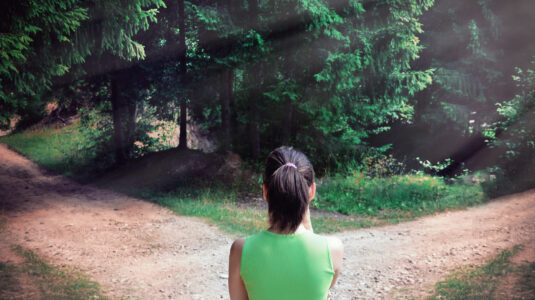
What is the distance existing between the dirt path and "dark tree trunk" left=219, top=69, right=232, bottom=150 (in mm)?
4596

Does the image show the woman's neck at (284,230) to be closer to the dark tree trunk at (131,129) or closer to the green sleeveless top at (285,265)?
the green sleeveless top at (285,265)

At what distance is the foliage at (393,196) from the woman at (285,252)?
27.7ft

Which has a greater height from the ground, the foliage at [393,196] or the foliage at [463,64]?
the foliage at [463,64]

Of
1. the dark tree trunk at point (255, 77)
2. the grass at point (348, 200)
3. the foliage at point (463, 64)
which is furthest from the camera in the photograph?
the foliage at point (463, 64)

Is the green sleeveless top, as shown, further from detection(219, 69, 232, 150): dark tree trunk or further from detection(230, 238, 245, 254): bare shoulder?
detection(219, 69, 232, 150): dark tree trunk

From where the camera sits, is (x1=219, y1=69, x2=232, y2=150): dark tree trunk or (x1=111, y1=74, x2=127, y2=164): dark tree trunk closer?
(x1=219, y1=69, x2=232, y2=150): dark tree trunk

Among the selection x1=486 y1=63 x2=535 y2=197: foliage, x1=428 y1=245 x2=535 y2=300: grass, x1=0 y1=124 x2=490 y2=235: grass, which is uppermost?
x1=486 y1=63 x2=535 y2=197: foliage

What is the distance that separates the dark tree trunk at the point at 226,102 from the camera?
499 inches

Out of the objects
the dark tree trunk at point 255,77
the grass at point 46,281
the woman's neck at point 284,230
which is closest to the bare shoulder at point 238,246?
the woman's neck at point 284,230

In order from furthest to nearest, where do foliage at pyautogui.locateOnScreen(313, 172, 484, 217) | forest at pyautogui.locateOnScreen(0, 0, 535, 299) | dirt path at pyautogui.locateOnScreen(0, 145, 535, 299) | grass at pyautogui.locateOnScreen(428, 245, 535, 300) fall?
1. foliage at pyautogui.locateOnScreen(313, 172, 484, 217)
2. forest at pyautogui.locateOnScreen(0, 0, 535, 299)
3. dirt path at pyautogui.locateOnScreen(0, 145, 535, 299)
4. grass at pyautogui.locateOnScreen(428, 245, 535, 300)

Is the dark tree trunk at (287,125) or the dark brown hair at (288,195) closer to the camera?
the dark brown hair at (288,195)

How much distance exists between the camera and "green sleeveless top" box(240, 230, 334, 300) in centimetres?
191

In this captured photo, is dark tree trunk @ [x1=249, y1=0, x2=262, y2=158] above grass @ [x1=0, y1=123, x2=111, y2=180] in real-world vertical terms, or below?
above

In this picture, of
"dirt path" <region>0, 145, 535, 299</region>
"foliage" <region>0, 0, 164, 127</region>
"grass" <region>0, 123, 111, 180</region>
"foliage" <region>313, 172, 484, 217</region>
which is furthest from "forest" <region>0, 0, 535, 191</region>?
"dirt path" <region>0, 145, 535, 299</region>
